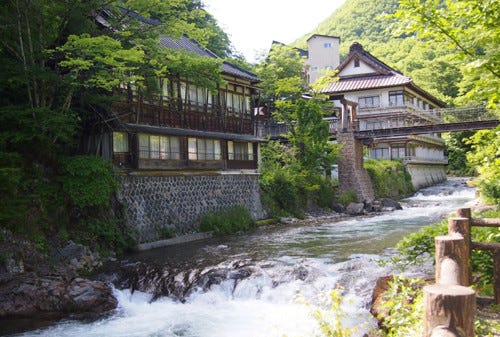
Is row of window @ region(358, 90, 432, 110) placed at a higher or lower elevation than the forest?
higher

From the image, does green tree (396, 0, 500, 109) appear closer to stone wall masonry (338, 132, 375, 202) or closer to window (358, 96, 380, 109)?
stone wall masonry (338, 132, 375, 202)

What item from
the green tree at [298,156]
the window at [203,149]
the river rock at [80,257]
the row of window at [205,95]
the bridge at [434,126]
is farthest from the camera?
the bridge at [434,126]

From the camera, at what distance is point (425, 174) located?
5147cm

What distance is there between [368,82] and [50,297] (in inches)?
1657

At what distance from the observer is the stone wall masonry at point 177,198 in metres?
19.3

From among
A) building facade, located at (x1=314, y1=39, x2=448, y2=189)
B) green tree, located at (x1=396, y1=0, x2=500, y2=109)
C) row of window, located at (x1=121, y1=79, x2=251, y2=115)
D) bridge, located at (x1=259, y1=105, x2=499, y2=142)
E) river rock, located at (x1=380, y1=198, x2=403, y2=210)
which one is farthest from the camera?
building facade, located at (x1=314, y1=39, x2=448, y2=189)

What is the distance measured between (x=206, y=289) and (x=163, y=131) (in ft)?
33.5

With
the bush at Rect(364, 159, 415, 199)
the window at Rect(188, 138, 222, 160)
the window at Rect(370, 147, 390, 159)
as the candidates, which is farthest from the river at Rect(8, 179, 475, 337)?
the window at Rect(370, 147, 390, 159)

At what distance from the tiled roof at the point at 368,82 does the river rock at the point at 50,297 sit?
1538 inches

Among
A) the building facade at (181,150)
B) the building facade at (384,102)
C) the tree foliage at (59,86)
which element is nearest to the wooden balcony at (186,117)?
the building facade at (181,150)

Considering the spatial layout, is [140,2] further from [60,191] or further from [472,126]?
[472,126]

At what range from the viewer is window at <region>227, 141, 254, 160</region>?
25906 millimetres

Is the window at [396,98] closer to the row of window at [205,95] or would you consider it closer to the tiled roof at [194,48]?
the row of window at [205,95]

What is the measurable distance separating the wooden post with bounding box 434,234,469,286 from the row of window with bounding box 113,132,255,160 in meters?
16.8
